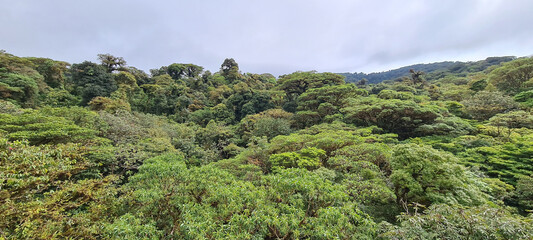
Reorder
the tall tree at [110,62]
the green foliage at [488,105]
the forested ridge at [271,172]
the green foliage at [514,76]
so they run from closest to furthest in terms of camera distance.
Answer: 1. the forested ridge at [271,172]
2. the green foliage at [488,105]
3. the green foliage at [514,76]
4. the tall tree at [110,62]

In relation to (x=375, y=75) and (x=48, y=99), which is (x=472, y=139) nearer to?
(x=48, y=99)

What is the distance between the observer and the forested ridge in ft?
12.1

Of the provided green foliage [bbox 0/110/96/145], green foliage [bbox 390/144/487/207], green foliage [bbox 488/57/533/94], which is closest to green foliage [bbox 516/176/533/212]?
green foliage [bbox 390/144/487/207]

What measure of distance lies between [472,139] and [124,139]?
65.0ft

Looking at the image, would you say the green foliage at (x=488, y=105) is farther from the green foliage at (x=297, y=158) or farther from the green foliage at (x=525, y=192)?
the green foliage at (x=297, y=158)

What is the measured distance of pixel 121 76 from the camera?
24578mm

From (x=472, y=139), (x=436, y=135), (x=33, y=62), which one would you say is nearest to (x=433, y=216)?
(x=472, y=139)

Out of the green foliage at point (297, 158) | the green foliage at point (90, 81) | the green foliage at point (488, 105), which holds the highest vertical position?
the green foliage at point (90, 81)

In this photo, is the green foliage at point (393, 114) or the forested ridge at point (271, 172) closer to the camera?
the forested ridge at point (271, 172)

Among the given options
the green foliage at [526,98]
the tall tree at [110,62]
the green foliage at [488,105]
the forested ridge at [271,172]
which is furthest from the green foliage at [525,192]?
the tall tree at [110,62]

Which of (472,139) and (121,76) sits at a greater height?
(121,76)

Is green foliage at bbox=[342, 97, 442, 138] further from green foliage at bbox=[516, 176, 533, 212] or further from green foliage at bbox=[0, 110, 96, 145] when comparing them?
green foliage at bbox=[0, 110, 96, 145]

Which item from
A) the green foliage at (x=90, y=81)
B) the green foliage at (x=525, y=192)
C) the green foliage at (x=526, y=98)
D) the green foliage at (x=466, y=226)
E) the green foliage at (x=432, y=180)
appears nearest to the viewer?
the green foliage at (x=466, y=226)

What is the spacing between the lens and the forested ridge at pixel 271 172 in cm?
368
